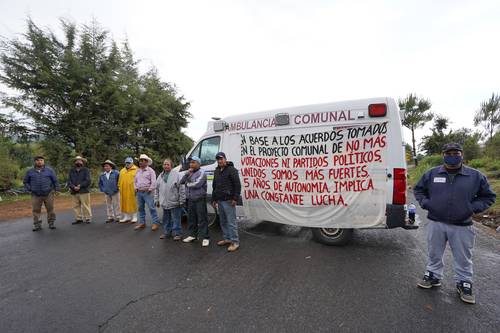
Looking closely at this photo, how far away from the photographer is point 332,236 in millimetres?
4316

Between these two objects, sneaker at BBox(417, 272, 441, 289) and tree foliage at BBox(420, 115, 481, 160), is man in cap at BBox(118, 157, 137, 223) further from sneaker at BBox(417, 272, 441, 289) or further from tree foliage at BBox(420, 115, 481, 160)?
tree foliage at BBox(420, 115, 481, 160)

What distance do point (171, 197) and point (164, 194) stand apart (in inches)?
8.1

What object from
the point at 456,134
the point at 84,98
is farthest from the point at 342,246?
the point at 456,134

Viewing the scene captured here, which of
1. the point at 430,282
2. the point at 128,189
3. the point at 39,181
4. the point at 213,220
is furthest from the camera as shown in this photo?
the point at 128,189

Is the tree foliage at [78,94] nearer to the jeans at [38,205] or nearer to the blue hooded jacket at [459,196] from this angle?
the jeans at [38,205]

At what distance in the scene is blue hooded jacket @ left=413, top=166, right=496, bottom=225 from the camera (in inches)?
99.4

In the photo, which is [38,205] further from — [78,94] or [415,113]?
[415,113]

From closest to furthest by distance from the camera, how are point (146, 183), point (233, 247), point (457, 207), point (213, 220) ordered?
point (457, 207)
point (233, 247)
point (146, 183)
point (213, 220)

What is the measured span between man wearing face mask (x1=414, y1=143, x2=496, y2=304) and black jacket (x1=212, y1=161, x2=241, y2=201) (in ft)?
9.09

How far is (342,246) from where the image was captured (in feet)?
13.9

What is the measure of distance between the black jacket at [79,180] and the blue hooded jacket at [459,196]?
803 cm

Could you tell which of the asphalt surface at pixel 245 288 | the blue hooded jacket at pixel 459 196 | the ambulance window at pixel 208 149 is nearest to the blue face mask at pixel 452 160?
the blue hooded jacket at pixel 459 196

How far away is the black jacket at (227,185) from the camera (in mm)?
4133

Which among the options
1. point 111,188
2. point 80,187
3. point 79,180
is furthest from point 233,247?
point 79,180
